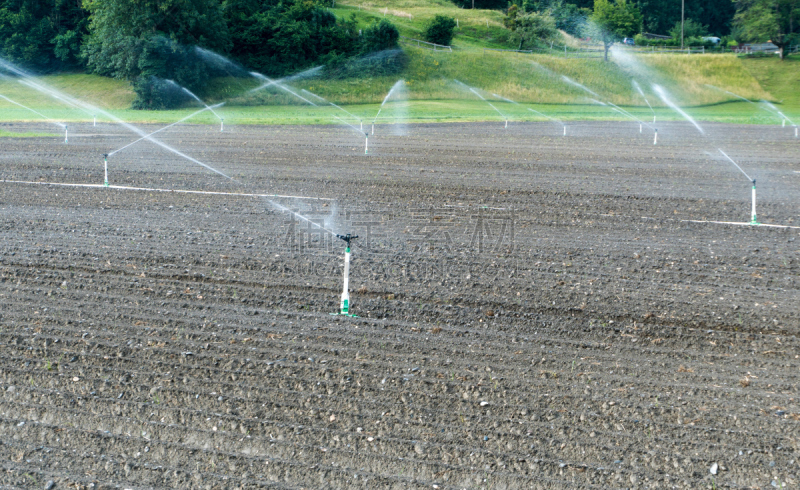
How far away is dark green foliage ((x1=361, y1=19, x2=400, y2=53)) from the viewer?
204ft

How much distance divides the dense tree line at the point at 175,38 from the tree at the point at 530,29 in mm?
15908

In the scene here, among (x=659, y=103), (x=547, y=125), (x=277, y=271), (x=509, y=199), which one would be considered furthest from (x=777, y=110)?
(x=277, y=271)

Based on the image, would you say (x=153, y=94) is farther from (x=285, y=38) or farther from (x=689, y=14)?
(x=689, y=14)

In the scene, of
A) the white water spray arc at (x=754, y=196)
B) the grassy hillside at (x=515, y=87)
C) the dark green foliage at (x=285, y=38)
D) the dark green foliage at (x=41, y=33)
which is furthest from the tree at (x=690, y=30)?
the dark green foliage at (x=41, y=33)

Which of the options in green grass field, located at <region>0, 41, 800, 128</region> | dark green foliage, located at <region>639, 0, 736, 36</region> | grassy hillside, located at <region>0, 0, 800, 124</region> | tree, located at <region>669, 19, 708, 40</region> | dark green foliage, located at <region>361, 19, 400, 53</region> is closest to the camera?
green grass field, located at <region>0, 41, 800, 128</region>

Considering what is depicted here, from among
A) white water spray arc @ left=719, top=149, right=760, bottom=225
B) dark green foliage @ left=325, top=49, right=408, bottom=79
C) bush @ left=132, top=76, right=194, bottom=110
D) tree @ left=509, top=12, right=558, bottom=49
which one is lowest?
white water spray arc @ left=719, top=149, right=760, bottom=225

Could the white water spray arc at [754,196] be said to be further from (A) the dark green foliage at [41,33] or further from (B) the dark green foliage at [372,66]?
(A) the dark green foliage at [41,33]

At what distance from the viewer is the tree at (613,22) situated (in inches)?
2601

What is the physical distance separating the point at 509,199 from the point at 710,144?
16101 millimetres

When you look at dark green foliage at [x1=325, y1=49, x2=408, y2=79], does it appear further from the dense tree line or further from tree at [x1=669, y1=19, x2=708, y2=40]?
tree at [x1=669, y1=19, x2=708, y2=40]

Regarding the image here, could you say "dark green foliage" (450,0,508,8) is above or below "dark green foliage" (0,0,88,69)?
above

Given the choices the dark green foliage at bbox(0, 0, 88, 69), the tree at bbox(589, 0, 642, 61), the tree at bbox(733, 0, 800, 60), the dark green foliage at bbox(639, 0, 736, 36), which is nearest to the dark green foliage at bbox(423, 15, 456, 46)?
the tree at bbox(589, 0, 642, 61)

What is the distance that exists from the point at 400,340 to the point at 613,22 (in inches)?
2577

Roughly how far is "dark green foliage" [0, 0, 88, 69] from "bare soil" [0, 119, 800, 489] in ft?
161
